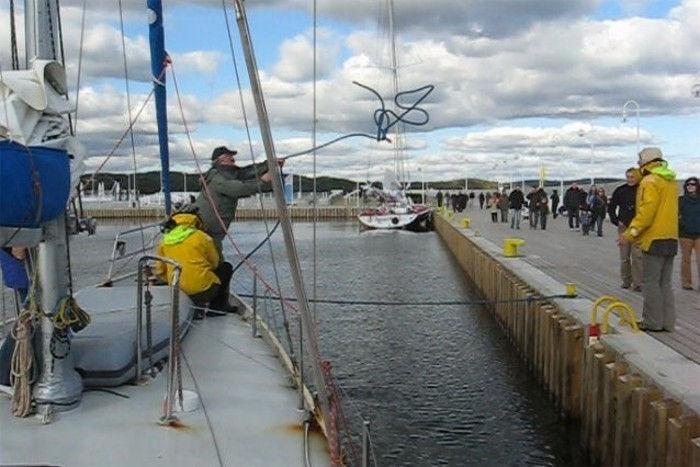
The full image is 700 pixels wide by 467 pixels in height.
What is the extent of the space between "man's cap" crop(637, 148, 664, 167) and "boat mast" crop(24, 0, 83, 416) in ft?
20.6

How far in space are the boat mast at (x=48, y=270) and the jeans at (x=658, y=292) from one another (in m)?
6.23

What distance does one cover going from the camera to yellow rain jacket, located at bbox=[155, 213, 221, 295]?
24.9 feet

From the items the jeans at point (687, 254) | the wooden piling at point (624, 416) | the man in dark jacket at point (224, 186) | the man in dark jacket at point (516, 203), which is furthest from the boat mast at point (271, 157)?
the man in dark jacket at point (516, 203)

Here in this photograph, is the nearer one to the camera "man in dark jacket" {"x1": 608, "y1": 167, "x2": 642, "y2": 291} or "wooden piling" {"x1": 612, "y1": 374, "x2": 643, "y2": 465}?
"wooden piling" {"x1": 612, "y1": 374, "x2": 643, "y2": 465}

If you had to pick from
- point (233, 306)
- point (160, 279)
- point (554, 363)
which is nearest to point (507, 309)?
point (554, 363)

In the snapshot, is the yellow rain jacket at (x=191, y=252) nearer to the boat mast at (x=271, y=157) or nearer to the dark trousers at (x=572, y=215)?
the boat mast at (x=271, y=157)

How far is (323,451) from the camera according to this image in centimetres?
457

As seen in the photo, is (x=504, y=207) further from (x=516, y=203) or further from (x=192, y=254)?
(x=192, y=254)

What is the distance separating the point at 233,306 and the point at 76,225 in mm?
3909

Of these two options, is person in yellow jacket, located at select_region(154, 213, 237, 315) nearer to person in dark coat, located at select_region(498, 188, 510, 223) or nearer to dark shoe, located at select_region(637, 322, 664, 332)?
dark shoe, located at select_region(637, 322, 664, 332)

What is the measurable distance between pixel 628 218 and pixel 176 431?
30.4 ft

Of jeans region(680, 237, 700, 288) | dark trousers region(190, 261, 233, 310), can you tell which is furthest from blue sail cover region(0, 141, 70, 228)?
jeans region(680, 237, 700, 288)

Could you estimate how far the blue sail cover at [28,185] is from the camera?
13.1 feet

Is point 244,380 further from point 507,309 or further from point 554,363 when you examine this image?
point 507,309
